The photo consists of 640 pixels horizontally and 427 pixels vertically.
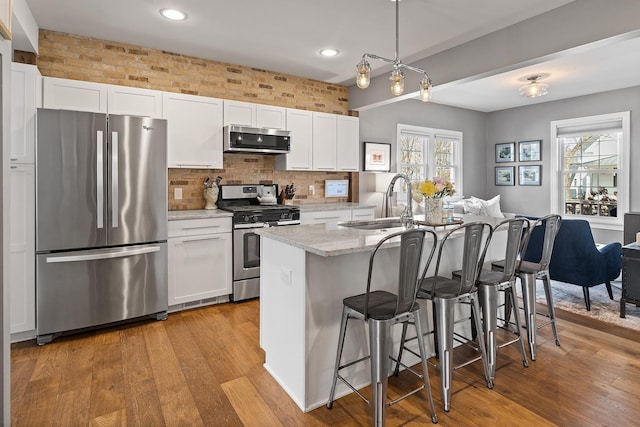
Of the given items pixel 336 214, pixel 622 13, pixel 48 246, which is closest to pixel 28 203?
pixel 48 246

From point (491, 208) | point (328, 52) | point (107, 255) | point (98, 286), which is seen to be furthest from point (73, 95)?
point (491, 208)

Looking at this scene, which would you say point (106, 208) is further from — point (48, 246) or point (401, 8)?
point (401, 8)

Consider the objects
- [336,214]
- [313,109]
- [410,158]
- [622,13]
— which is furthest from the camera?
[410,158]

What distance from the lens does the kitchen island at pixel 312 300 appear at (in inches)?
82.8

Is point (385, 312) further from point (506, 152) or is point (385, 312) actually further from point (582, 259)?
point (506, 152)

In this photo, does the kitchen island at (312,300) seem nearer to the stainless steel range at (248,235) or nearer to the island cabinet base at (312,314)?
the island cabinet base at (312,314)

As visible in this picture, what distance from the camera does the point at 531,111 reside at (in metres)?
6.74

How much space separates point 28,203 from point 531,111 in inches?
292

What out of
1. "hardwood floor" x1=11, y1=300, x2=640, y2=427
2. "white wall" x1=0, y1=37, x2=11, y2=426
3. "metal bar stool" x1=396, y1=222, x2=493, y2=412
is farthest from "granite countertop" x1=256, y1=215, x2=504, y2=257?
"white wall" x1=0, y1=37, x2=11, y2=426

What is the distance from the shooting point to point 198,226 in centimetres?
379

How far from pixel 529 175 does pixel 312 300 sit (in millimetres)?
6226

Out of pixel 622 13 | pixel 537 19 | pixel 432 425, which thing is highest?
pixel 537 19

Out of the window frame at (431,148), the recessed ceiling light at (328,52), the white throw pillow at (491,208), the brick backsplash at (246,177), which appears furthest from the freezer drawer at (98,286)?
the white throw pillow at (491,208)

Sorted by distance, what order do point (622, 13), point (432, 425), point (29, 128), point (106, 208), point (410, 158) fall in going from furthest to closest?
point (410, 158)
point (106, 208)
point (29, 128)
point (622, 13)
point (432, 425)
